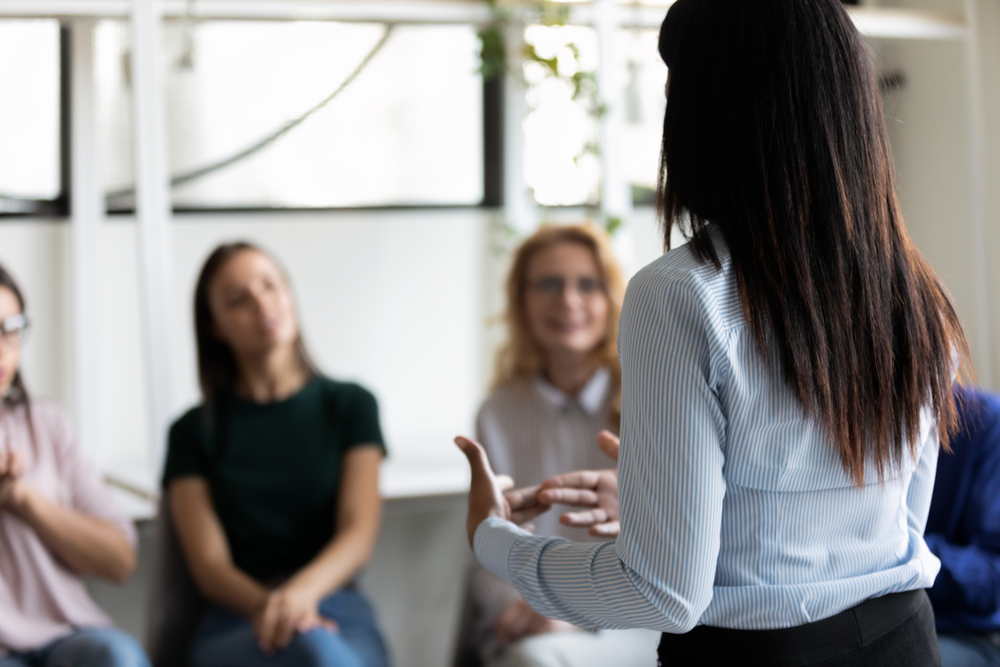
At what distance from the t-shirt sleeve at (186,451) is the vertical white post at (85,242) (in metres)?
0.63

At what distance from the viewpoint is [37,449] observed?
6.70ft

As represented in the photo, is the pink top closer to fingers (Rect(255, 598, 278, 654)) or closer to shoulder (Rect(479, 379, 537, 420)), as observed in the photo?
fingers (Rect(255, 598, 278, 654))

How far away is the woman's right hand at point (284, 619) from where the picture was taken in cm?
191

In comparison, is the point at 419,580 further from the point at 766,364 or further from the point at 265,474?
the point at 766,364

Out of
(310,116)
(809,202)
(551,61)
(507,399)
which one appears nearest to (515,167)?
(551,61)

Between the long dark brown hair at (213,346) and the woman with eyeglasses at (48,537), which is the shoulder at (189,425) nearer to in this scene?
the long dark brown hair at (213,346)

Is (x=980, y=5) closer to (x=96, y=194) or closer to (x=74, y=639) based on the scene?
(x=96, y=194)

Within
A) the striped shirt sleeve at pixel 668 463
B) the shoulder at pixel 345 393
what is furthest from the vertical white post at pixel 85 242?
the striped shirt sleeve at pixel 668 463

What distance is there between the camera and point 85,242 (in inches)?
105

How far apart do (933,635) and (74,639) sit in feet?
5.65

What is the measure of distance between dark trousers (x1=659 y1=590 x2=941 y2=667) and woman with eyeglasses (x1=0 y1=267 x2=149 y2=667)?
141 centimetres

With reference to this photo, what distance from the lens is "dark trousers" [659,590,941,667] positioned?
824 mm

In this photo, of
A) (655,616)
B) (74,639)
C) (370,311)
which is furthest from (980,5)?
(74,639)

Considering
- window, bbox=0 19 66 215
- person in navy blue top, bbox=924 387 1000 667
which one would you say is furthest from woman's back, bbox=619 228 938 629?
window, bbox=0 19 66 215
